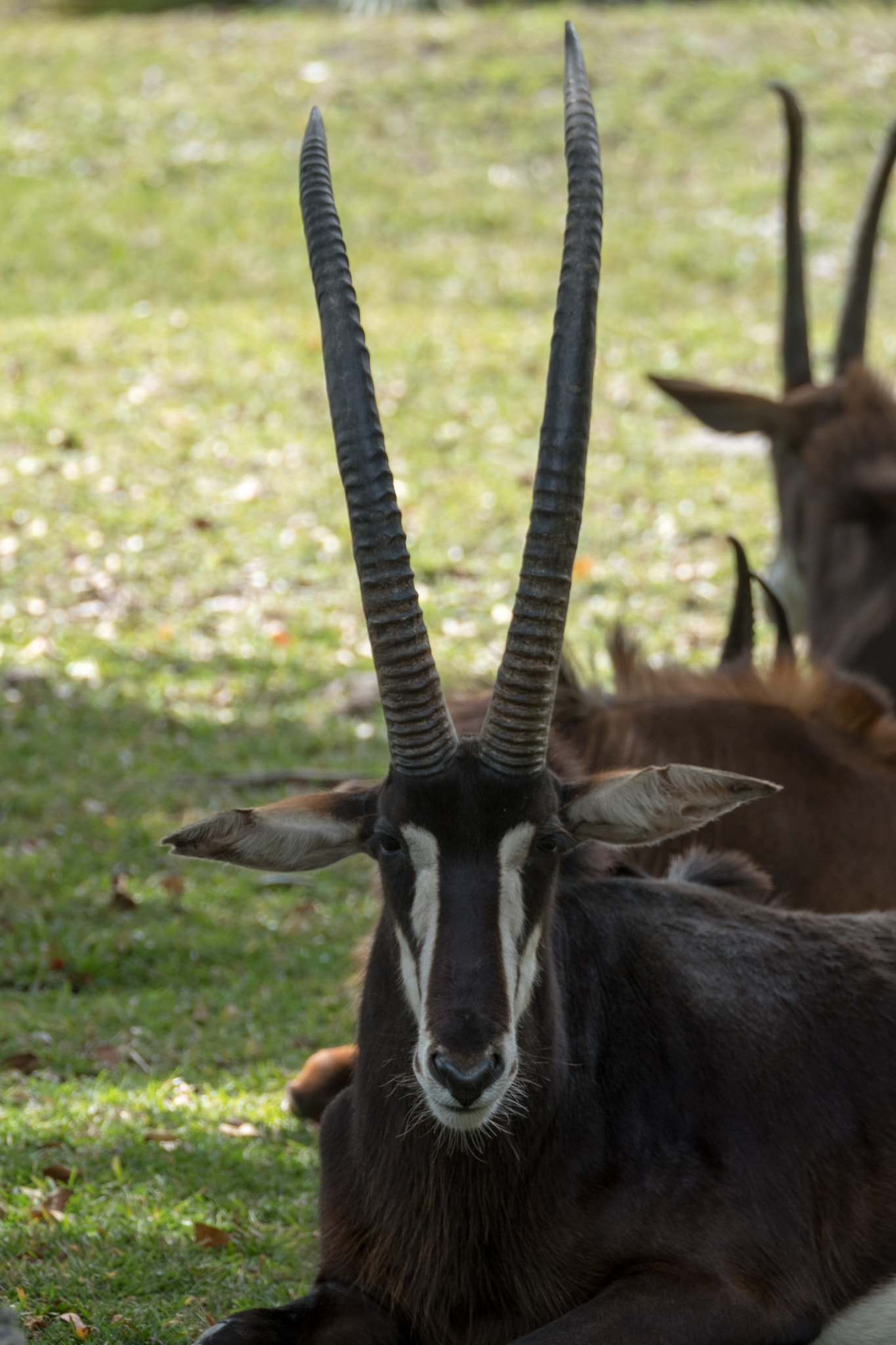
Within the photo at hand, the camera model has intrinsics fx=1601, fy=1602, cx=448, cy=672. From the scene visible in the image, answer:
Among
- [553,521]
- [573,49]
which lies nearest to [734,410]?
[573,49]

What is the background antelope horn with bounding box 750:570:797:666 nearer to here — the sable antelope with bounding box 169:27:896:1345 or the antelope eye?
the sable antelope with bounding box 169:27:896:1345

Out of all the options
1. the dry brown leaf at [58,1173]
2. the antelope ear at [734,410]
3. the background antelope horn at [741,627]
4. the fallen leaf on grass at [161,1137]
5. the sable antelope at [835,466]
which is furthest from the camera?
the antelope ear at [734,410]

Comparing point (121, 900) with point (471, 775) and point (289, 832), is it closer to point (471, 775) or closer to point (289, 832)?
point (289, 832)

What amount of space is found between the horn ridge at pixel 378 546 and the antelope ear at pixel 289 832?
22 cm

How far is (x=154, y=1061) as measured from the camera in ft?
17.7

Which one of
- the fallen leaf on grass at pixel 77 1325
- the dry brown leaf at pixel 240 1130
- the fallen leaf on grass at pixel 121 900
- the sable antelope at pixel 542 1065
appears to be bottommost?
the dry brown leaf at pixel 240 1130

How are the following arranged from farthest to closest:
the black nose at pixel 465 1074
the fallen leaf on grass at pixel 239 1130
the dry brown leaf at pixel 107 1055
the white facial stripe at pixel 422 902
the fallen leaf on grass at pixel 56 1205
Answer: the dry brown leaf at pixel 107 1055, the fallen leaf on grass at pixel 239 1130, the fallen leaf on grass at pixel 56 1205, the white facial stripe at pixel 422 902, the black nose at pixel 465 1074

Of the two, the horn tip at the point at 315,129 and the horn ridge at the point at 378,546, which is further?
the horn tip at the point at 315,129

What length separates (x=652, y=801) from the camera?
3494mm

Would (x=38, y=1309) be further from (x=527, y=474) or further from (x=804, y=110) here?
(x=804, y=110)

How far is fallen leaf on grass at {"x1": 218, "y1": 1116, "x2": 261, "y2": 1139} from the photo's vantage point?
16.0 feet

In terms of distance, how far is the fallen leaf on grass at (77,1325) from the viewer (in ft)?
12.1

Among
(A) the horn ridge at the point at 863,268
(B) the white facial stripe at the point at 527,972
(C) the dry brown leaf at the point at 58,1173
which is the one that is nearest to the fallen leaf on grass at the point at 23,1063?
(C) the dry brown leaf at the point at 58,1173

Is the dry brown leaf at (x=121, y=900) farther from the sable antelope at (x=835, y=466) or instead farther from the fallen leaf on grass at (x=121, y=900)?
the sable antelope at (x=835, y=466)
